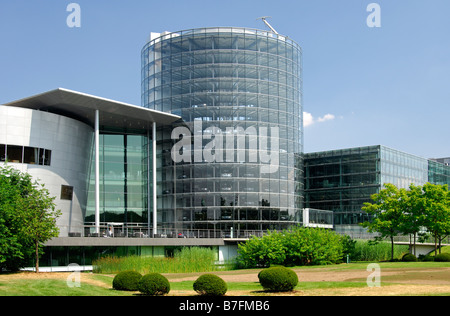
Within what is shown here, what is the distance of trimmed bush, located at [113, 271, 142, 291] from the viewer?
82.4 ft

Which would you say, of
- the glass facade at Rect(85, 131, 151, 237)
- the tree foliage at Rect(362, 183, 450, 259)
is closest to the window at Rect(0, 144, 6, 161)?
the glass facade at Rect(85, 131, 151, 237)

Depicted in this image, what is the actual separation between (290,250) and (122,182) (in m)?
23.8

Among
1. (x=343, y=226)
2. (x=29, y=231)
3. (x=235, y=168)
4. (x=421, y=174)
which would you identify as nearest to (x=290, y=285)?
(x=29, y=231)

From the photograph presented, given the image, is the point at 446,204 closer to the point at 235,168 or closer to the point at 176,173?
the point at 235,168

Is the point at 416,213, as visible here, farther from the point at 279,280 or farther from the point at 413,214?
the point at 279,280

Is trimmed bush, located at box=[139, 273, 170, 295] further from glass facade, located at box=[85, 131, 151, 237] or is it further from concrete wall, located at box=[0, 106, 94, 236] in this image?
glass facade, located at box=[85, 131, 151, 237]

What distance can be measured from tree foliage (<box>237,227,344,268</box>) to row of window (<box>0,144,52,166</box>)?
66.5 feet

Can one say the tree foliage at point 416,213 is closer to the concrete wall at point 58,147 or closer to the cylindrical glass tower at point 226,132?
the cylindrical glass tower at point 226,132

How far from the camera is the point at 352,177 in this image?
80.6 metres

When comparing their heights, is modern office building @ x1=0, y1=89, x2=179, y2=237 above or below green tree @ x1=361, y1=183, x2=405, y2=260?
above

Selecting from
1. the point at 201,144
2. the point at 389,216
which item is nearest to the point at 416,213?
the point at 389,216

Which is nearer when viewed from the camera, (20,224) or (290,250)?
(20,224)

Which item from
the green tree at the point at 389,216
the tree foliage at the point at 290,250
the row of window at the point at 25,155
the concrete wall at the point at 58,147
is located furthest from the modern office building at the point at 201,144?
the green tree at the point at 389,216

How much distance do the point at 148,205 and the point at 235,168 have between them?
11.0m
